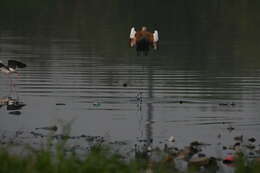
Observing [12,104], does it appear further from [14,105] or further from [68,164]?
[68,164]

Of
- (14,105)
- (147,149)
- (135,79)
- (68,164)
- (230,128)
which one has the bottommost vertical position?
(68,164)

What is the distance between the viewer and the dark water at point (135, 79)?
1607cm

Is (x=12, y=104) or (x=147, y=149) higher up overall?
(x=12, y=104)

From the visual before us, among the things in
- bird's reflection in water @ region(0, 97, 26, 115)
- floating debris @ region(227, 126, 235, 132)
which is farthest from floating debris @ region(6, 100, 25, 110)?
floating debris @ region(227, 126, 235, 132)

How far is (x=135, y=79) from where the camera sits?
882 inches

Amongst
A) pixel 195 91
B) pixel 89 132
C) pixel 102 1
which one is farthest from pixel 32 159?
pixel 102 1

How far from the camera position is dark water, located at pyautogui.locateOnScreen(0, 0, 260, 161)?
52.7 feet

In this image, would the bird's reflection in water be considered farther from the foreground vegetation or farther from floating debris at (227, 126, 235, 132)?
the foreground vegetation

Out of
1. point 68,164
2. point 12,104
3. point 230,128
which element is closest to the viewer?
point 68,164

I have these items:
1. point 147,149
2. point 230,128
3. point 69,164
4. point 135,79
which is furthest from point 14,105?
point 69,164

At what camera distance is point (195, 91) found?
66.3 ft

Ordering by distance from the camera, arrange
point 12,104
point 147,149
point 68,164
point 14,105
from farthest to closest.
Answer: point 12,104 < point 14,105 < point 147,149 < point 68,164

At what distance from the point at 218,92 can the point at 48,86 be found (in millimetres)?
3891

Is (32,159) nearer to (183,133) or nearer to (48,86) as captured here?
(183,133)
